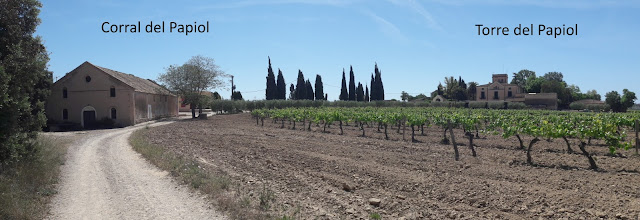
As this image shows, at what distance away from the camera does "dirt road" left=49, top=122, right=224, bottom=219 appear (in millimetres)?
8477

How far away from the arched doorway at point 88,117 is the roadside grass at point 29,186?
92.6 feet

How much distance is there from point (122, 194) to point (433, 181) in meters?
7.62

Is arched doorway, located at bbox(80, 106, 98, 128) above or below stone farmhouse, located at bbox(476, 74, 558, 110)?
below

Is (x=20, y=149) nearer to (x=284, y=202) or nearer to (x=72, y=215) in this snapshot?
(x=72, y=215)

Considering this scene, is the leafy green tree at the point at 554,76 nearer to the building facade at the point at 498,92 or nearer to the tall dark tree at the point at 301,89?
the building facade at the point at 498,92

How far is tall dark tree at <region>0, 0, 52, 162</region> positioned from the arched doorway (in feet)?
94.8

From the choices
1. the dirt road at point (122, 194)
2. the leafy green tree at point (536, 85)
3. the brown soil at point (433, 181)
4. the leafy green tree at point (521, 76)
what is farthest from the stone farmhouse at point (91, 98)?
the leafy green tree at point (521, 76)

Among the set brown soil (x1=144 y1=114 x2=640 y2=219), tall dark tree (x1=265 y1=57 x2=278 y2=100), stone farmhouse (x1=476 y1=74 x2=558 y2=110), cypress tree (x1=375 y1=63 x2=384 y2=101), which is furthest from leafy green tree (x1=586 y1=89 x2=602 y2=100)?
brown soil (x1=144 y1=114 x2=640 y2=219)

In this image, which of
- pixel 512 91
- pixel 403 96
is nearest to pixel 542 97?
pixel 512 91

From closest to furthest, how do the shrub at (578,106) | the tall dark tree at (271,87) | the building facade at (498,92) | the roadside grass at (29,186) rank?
the roadside grass at (29,186) → the shrub at (578,106) → the tall dark tree at (271,87) → the building facade at (498,92)

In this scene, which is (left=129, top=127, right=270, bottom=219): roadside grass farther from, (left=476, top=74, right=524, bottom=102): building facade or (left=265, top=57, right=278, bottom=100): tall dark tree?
(left=476, top=74, right=524, bottom=102): building facade

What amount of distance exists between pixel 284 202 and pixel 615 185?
7950 millimetres

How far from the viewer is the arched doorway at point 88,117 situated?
1548 inches

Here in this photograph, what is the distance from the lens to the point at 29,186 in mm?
10023
